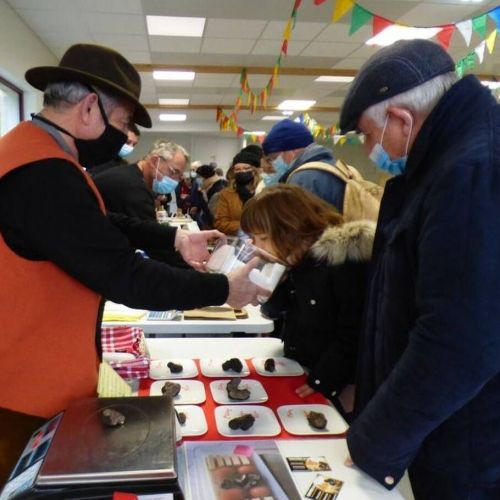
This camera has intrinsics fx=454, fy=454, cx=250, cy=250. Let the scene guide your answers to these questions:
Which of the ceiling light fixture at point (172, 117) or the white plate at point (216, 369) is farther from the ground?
the ceiling light fixture at point (172, 117)

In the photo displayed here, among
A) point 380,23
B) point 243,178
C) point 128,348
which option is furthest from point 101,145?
point 380,23

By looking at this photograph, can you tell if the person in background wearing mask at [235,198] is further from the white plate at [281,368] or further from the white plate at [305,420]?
the white plate at [305,420]

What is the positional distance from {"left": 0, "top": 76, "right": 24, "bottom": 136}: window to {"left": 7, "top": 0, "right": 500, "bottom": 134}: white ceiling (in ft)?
2.37

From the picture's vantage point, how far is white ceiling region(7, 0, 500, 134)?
4.41m

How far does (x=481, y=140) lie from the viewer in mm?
802

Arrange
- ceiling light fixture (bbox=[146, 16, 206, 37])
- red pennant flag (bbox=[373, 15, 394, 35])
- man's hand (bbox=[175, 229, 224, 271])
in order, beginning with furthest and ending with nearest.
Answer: ceiling light fixture (bbox=[146, 16, 206, 37]) → red pennant flag (bbox=[373, 15, 394, 35]) → man's hand (bbox=[175, 229, 224, 271])

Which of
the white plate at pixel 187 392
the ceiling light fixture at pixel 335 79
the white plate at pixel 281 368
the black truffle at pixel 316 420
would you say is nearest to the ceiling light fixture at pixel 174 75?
the ceiling light fixture at pixel 335 79

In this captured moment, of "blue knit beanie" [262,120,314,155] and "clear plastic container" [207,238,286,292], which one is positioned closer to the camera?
"clear plastic container" [207,238,286,292]

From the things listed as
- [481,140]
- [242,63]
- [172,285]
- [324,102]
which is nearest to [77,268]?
[172,285]

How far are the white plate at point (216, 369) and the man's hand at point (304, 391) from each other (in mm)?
183

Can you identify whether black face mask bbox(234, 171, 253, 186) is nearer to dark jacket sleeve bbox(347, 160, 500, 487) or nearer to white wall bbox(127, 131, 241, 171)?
dark jacket sleeve bbox(347, 160, 500, 487)

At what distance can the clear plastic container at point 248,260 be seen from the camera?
4.25 ft

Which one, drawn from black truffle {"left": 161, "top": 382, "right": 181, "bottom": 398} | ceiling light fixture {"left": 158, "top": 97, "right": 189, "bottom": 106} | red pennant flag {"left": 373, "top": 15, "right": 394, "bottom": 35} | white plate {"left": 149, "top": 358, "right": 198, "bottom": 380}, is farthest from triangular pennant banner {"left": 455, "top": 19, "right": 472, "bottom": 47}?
ceiling light fixture {"left": 158, "top": 97, "right": 189, "bottom": 106}

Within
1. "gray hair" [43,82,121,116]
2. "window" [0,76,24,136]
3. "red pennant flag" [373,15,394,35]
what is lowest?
"gray hair" [43,82,121,116]
